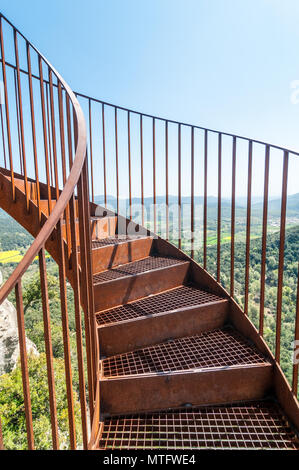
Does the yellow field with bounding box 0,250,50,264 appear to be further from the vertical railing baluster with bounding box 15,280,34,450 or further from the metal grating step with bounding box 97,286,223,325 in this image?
the vertical railing baluster with bounding box 15,280,34,450

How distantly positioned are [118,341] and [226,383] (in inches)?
26.2

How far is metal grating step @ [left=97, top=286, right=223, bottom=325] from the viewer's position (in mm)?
1567

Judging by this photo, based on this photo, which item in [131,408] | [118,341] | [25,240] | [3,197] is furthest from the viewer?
[25,240]

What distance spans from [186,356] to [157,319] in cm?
28

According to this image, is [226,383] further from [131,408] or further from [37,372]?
[37,372]

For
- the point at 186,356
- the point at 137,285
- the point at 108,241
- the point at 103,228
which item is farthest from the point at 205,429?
the point at 103,228

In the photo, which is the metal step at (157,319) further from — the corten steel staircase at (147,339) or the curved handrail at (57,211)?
the curved handrail at (57,211)

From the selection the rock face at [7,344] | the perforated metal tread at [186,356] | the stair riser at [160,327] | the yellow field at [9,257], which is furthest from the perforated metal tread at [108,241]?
the yellow field at [9,257]

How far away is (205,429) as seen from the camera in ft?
3.80

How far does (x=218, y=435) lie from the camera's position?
3.70ft

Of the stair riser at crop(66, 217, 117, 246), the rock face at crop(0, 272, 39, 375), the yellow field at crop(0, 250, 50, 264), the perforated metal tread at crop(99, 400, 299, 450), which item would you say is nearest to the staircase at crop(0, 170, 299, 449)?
the perforated metal tread at crop(99, 400, 299, 450)
